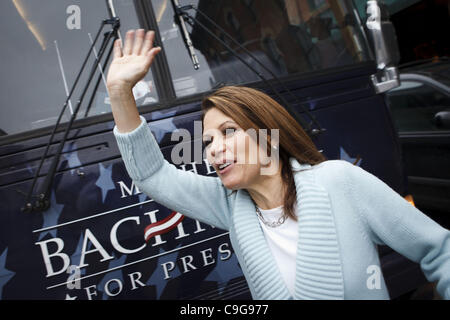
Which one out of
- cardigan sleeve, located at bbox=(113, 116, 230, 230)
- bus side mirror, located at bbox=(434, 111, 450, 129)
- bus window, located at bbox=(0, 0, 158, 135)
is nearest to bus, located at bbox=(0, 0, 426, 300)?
bus window, located at bbox=(0, 0, 158, 135)

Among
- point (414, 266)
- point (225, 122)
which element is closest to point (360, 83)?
point (414, 266)

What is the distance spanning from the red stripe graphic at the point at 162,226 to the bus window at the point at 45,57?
2.28 ft

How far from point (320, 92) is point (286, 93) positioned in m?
0.24

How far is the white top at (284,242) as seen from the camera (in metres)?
1.17

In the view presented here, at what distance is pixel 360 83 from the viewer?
92.0 inches

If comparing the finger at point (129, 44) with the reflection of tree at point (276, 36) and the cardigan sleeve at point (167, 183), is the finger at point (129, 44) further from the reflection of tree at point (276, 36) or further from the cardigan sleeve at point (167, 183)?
the reflection of tree at point (276, 36)

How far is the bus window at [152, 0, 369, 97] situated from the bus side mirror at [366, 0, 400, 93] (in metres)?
0.16

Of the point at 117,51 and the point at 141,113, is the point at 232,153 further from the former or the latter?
the point at 141,113

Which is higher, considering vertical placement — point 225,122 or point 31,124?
point 31,124

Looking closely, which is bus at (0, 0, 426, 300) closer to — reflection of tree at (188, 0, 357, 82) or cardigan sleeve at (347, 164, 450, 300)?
→ reflection of tree at (188, 0, 357, 82)

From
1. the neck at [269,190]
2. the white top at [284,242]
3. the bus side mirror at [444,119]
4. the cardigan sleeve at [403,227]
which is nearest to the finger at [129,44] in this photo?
the neck at [269,190]

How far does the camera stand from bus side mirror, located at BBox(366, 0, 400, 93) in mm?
2168

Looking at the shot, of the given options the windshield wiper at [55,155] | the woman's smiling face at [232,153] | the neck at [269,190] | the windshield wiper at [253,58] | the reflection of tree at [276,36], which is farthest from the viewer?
the reflection of tree at [276,36]
